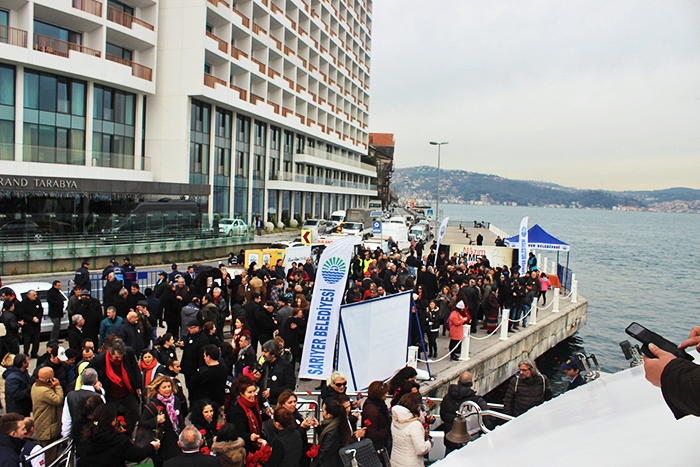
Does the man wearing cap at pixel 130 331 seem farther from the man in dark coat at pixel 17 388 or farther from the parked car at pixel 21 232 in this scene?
the parked car at pixel 21 232

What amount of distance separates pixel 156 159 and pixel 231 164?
22.7ft

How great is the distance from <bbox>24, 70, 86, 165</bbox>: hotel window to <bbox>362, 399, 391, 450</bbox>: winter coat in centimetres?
2633

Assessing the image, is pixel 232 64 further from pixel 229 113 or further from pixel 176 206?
pixel 176 206

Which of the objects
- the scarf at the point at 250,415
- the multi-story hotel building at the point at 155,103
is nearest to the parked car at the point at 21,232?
the multi-story hotel building at the point at 155,103

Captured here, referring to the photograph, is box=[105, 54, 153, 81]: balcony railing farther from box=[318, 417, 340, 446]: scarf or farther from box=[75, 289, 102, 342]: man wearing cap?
box=[318, 417, 340, 446]: scarf

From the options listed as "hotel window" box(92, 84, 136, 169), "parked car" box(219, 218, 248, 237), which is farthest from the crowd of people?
"hotel window" box(92, 84, 136, 169)

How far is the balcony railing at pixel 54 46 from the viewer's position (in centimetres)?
2614

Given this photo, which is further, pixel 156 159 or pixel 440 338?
pixel 156 159

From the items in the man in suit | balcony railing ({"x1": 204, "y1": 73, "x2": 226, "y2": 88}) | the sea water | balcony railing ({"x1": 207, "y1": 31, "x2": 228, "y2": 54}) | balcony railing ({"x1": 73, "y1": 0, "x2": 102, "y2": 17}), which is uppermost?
balcony railing ({"x1": 207, "y1": 31, "x2": 228, "y2": 54})

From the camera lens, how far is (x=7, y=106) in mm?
25953

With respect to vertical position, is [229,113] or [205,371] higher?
[229,113]

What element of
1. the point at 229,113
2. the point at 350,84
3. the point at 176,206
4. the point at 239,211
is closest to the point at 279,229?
the point at 239,211

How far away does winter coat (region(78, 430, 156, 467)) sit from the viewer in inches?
180

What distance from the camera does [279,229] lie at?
152 feet
